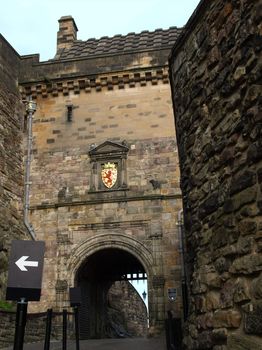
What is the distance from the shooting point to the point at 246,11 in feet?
10.6

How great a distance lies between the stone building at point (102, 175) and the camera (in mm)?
11625

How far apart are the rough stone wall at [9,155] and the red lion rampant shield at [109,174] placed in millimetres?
2260

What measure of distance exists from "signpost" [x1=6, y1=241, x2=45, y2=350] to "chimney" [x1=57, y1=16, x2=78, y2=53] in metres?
13.7

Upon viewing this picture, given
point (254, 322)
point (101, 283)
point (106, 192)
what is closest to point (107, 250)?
point (106, 192)

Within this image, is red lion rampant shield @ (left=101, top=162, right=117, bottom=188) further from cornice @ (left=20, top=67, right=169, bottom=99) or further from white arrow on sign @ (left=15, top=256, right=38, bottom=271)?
white arrow on sign @ (left=15, top=256, right=38, bottom=271)

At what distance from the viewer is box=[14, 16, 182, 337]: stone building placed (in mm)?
11625

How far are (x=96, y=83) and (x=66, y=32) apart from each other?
4.10 meters

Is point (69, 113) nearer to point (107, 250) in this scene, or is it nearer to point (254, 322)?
point (107, 250)

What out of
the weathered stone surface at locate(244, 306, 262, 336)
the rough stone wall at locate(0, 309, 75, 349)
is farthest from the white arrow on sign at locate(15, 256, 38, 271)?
the rough stone wall at locate(0, 309, 75, 349)

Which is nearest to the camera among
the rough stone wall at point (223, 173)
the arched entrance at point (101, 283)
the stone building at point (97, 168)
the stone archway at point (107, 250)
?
the rough stone wall at point (223, 173)

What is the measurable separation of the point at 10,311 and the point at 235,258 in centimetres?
728

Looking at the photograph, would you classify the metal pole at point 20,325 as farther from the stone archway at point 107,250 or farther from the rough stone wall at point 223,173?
the stone archway at point 107,250

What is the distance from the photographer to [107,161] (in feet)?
41.1

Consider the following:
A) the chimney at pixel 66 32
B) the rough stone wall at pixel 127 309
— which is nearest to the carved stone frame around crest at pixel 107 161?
the chimney at pixel 66 32
